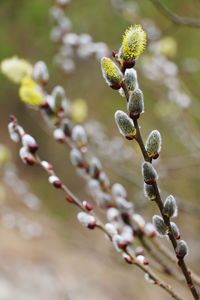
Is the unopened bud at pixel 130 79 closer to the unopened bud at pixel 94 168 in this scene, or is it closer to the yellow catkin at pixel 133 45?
the yellow catkin at pixel 133 45

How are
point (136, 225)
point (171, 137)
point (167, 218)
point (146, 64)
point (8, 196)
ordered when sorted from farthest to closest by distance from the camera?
point (8, 196)
point (171, 137)
point (146, 64)
point (136, 225)
point (167, 218)

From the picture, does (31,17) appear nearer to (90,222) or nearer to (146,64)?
(146,64)

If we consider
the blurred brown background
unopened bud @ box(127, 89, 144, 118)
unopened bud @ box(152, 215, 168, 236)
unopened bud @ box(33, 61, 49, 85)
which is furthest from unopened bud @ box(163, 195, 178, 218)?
the blurred brown background

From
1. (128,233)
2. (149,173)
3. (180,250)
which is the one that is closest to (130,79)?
(149,173)

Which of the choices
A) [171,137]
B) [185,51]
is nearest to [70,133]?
[171,137]

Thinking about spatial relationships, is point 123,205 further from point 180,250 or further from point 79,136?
point 180,250

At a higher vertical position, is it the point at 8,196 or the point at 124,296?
the point at 8,196

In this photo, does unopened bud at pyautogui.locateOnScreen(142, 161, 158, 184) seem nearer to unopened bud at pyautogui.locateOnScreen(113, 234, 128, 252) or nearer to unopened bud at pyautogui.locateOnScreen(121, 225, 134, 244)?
unopened bud at pyautogui.locateOnScreen(113, 234, 128, 252)

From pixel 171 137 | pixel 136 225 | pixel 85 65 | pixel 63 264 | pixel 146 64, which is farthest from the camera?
pixel 85 65
